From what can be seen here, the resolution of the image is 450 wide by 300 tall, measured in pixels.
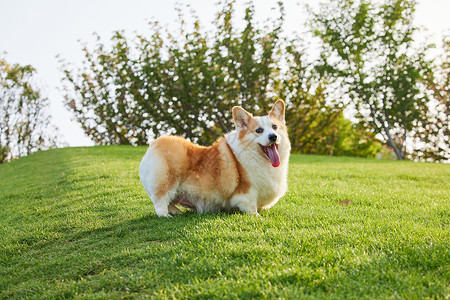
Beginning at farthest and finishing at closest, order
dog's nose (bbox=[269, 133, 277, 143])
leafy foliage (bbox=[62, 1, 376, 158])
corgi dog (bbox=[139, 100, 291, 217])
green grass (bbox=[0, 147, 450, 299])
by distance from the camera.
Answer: leafy foliage (bbox=[62, 1, 376, 158]), corgi dog (bbox=[139, 100, 291, 217]), dog's nose (bbox=[269, 133, 277, 143]), green grass (bbox=[0, 147, 450, 299])

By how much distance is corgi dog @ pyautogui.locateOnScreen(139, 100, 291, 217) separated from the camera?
448cm

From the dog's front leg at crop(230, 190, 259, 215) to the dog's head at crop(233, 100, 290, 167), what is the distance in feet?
1.50

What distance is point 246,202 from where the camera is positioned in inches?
180

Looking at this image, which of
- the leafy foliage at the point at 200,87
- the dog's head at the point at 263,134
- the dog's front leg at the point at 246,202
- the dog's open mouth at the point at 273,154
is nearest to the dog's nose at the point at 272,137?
the dog's head at the point at 263,134

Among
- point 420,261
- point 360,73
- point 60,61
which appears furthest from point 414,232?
point 60,61

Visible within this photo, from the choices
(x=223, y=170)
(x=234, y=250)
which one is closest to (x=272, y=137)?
(x=223, y=170)

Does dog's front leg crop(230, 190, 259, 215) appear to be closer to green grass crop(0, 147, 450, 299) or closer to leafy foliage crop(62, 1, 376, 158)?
green grass crop(0, 147, 450, 299)

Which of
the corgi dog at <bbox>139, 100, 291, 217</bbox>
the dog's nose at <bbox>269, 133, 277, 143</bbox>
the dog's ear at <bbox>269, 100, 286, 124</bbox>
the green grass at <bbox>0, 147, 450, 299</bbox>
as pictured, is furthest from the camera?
the dog's ear at <bbox>269, 100, 286, 124</bbox>

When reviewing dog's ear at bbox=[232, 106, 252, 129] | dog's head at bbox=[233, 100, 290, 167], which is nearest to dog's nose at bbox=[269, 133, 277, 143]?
dog's head at bbox=[233, 100, 290, 167]

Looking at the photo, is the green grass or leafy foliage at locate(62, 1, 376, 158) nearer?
the green grass

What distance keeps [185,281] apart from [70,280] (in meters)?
1.02

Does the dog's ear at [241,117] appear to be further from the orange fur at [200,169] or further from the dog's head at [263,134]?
the orange fur at [200,169]

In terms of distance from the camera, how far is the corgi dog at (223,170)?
4.48 meters

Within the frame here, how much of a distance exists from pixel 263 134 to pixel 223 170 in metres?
0.65
